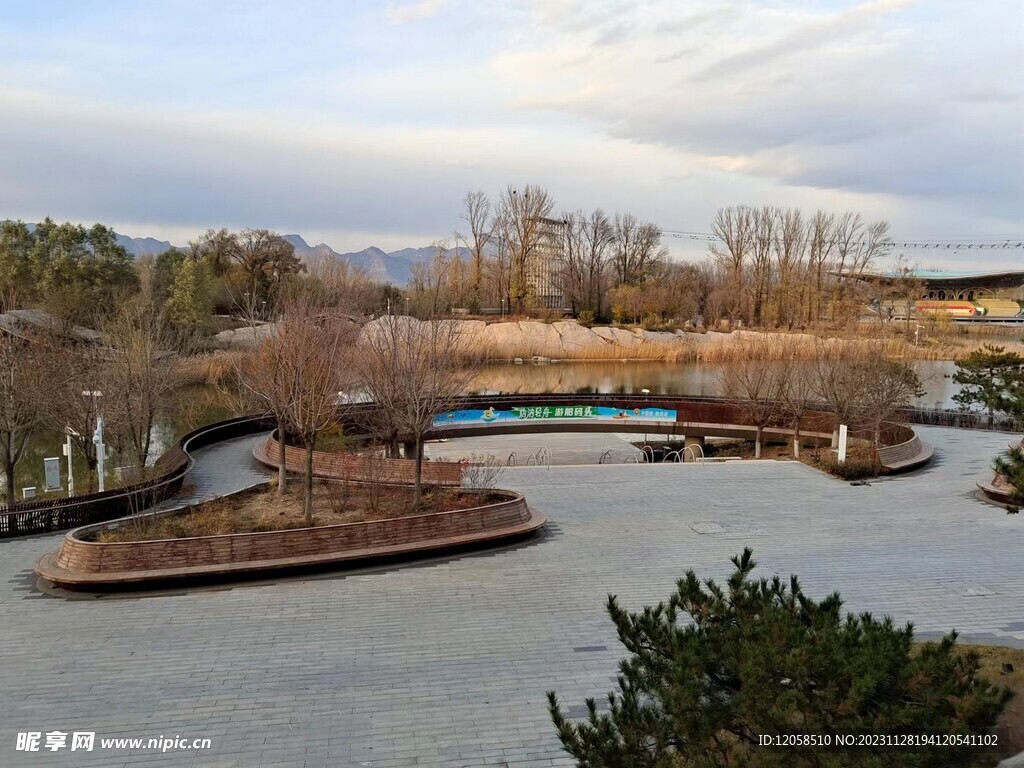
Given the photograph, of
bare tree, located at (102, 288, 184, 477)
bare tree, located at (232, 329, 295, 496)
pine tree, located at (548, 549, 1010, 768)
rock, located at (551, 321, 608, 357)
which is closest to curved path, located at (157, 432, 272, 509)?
bare tree, located at (102, 288, 184, 477)

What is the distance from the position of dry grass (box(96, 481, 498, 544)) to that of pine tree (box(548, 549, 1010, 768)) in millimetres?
7124

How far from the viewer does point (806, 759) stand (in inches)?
138

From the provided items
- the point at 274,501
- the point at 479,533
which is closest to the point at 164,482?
the point at 274,501

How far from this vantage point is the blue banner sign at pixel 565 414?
2119 centimetres

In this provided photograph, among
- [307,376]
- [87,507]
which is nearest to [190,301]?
[87,507]

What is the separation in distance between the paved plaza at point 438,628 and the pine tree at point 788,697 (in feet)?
6.82

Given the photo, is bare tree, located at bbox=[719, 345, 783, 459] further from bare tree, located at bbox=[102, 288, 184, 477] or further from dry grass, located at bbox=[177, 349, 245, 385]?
dry grass, located at bbox=[177, 349, 245, 385]

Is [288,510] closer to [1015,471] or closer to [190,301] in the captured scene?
[1015,471]

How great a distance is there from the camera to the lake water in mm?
19922

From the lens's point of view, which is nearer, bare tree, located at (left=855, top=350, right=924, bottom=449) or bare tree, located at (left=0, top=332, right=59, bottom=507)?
bare tree, located at (left=0, top=332, right=59, bottom=507)

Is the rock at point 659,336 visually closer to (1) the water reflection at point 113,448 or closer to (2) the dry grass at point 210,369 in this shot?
(2) the dry grass at point 210,369

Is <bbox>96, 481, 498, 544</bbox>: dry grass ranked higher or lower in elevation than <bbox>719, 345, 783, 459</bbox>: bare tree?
lower

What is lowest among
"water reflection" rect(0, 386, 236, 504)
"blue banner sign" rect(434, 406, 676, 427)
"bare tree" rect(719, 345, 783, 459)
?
"water reflection" rect(0, 386, 236, 504)

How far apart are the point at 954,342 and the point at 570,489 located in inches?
1766
